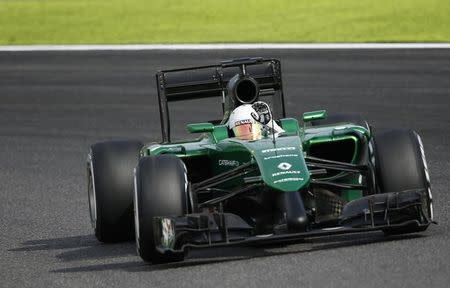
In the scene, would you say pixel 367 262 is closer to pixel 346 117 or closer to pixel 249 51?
pixel 346 117

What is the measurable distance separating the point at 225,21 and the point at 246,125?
1982 centimetres

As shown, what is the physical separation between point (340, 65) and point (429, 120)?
5.86 meters

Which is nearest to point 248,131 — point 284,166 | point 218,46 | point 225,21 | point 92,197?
point 284,166

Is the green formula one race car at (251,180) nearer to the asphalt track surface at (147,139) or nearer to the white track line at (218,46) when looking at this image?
the asphalt track surface at (147,139)

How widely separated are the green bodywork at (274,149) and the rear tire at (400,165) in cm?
52

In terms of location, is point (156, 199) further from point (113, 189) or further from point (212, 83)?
point (212, 83)

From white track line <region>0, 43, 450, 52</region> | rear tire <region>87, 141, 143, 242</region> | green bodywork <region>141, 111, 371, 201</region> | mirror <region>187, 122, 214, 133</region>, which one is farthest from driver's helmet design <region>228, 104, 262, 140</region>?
white track line <region>0, 43, 450, 52</region>

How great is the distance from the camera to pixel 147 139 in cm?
1783

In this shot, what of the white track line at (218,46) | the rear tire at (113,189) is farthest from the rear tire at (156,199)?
the white track line at (218,46)

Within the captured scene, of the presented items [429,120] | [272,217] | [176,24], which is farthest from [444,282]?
[176,24]

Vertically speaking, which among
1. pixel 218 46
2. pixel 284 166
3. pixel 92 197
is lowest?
pixel 92 197

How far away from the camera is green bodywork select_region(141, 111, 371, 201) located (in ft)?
Answer: 30.5

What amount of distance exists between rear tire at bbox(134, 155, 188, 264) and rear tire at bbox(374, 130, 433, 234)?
1489mm

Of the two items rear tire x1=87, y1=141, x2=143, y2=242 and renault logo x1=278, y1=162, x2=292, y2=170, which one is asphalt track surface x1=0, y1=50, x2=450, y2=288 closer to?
rear tire x1=87, y1=141, x2=143, y2=242
